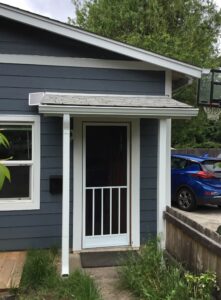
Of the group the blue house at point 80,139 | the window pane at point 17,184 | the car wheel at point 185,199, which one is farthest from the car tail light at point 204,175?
the window pane at point 17,184

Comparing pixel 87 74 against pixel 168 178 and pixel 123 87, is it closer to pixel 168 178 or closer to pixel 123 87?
pixel 123 87

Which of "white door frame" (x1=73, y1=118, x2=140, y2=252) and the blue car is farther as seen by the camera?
the blue car

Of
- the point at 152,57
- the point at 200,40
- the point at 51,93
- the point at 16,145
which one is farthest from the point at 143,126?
the point at 200,40

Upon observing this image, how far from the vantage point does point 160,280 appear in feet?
14.0

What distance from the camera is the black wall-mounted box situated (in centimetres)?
580

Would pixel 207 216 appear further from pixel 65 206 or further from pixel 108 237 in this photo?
pixel 65 206

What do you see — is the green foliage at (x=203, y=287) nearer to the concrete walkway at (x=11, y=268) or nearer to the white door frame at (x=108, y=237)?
the concrete walkway at (x=11, y=268)

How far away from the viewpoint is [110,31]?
20344 mm

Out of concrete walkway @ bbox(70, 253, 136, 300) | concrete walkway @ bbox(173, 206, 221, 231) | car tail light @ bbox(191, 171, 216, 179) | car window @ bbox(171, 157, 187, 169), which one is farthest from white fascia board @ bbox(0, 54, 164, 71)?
car window @ bbox(171, 157, 187, 169)

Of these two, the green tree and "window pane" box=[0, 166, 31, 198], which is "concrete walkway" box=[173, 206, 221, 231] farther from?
the green tree

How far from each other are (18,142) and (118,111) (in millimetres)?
1750

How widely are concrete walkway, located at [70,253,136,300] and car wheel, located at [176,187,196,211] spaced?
4891mm

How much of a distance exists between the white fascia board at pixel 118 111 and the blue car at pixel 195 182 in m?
4.58

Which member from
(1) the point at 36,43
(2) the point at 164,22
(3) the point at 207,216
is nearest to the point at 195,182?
(3) the point at 207,216
